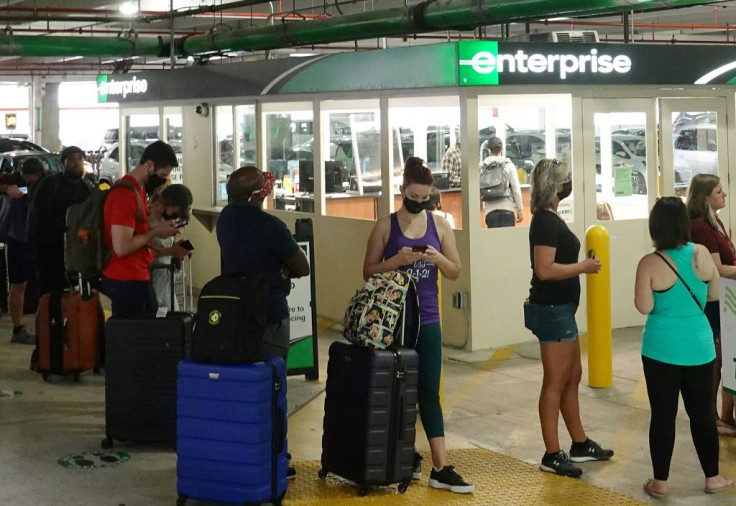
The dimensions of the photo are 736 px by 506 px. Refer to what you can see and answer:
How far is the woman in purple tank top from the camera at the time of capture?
5.19 m

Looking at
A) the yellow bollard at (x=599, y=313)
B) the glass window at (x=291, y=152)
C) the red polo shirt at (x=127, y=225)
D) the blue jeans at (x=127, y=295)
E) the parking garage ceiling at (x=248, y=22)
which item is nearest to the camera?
the red polo shirt at (x=127, y=225)

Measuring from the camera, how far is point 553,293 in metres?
5.41

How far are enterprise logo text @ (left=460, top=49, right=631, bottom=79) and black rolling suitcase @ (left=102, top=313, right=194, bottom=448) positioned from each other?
3.36 m

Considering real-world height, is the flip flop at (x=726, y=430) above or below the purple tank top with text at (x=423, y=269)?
below

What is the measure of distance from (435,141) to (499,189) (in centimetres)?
93

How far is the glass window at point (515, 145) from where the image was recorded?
884 centimetres

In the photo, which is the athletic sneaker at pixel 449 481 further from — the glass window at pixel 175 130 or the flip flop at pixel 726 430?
the glass window at pixel 175 130

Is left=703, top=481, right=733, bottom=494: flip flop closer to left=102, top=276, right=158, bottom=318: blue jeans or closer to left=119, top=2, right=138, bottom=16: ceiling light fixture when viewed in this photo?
left=102, top=276, right=158, bottom=318: blue jeans

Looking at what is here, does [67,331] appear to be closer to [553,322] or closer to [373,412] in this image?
[373,412]

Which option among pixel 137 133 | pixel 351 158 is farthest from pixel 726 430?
pixel 137 133

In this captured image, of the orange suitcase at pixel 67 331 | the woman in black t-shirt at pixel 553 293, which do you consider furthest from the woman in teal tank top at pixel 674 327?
the orange suitcase at pixel 67 331

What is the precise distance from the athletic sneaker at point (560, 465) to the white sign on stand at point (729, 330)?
85cm

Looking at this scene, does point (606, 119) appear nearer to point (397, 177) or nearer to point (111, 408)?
point (397, 177)

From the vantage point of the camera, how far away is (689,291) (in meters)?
5.04
